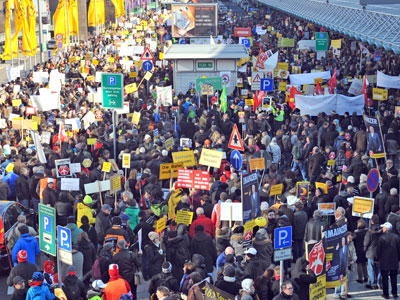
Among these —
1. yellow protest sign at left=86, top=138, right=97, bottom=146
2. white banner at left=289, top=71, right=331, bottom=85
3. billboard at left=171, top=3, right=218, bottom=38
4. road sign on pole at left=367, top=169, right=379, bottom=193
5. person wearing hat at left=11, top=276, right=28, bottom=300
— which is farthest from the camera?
billboard at left=171, top=3, right=218, bottom=38

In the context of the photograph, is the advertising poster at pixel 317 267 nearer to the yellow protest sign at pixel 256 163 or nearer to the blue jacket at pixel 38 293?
the blue jacket at pixel 38 293

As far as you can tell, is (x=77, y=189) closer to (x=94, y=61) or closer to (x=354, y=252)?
(x=354, y=252)

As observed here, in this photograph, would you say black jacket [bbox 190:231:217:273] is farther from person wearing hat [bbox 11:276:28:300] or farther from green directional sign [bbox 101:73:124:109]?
green directional sign [bbox 101:73:124:109]

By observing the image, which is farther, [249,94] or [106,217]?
[249,94]

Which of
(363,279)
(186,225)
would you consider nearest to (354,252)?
(363,279)

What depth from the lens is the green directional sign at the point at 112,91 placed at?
782 inches

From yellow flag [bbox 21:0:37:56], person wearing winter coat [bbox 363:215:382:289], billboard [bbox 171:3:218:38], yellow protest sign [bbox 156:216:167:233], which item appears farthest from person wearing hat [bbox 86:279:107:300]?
billboard [bbox 171:3:218:38]

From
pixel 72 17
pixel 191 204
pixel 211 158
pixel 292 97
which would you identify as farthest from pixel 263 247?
pixel 72 17

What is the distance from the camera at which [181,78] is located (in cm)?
3262

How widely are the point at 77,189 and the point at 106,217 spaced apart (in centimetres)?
200

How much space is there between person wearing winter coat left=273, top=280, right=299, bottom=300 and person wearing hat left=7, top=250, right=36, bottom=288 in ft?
12.5

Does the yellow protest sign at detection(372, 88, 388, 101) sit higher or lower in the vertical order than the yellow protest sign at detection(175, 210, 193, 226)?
higher

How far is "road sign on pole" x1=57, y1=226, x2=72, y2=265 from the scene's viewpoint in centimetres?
1148

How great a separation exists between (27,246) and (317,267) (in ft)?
15.0
